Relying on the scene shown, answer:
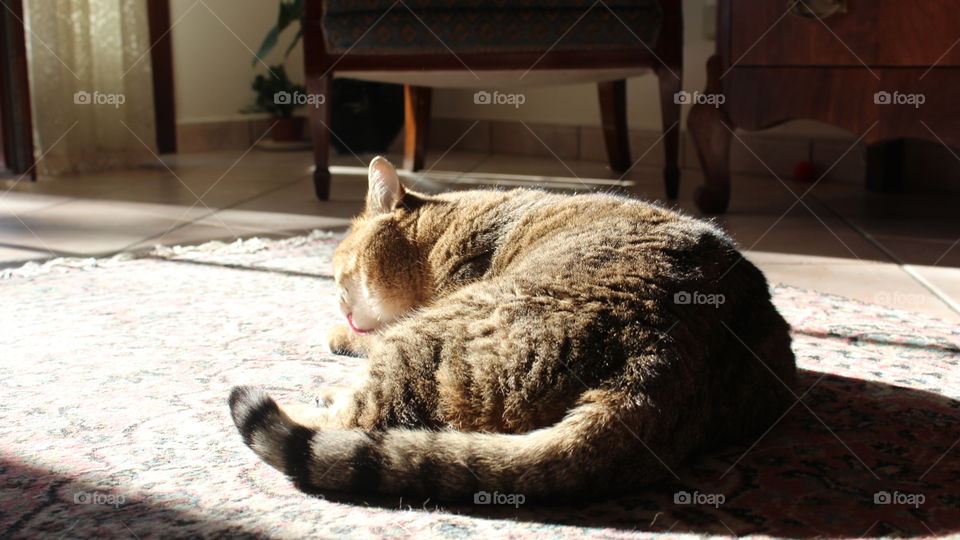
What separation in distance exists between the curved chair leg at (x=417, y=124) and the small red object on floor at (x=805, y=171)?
4.95ft

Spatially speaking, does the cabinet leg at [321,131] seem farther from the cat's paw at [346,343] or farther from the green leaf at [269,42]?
the cat's paw at [346,343]

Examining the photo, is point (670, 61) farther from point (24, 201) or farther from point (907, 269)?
point (24, 201)

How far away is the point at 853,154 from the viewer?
3.64m

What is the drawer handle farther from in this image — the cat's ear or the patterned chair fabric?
the cat's ear

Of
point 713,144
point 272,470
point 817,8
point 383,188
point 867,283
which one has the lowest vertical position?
point 272,470

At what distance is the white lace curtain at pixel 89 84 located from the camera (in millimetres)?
3865

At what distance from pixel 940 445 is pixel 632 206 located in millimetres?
514

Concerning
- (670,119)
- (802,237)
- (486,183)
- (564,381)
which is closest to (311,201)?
(486,183)

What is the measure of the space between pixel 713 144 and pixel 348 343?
5.31 feet

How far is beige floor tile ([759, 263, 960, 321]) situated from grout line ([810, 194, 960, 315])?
0.04ft

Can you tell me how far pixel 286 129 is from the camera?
4.98 metres

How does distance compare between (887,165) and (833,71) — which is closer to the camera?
(833,71)

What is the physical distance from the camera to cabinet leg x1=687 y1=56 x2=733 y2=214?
2.84m

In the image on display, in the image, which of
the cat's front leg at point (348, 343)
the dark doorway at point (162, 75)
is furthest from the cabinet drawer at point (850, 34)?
the dark doorway at point (162, 75)
